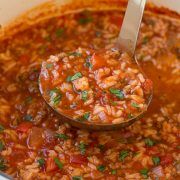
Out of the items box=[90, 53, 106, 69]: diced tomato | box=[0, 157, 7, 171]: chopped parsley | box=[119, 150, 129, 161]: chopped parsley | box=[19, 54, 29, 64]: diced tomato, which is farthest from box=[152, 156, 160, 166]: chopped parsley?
box=[19, 54, 29, 64]: diced tomato

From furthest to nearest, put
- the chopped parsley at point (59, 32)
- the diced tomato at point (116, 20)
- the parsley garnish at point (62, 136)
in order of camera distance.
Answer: the diced tomato at point (116, 20) < the chopped parsley at point (59, 32) < the parsley garnish at point (62, 136)

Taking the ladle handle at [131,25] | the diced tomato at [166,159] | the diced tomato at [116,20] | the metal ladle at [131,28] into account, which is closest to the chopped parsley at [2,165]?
the metal ladle at [131,28]

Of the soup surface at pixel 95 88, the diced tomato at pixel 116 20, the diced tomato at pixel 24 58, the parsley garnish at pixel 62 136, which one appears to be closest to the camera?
the soup surface at pixel 95 88

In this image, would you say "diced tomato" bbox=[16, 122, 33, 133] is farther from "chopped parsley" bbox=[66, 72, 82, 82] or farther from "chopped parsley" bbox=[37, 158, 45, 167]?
"chopped parsley" bbox=[66, 72, 82, 82]

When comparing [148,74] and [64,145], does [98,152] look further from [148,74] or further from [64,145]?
[148,74]

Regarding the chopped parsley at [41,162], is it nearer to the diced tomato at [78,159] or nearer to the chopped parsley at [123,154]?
the diced tomato at [78,159]

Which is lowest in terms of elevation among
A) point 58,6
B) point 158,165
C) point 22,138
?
point 158,165

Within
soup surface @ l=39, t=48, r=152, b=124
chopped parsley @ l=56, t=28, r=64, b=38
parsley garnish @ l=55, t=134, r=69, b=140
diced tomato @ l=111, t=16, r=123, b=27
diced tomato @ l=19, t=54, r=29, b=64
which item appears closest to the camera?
soup surface @ l=39, t=48, r=152, b=124

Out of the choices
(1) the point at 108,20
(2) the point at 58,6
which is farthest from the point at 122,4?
(2) the point at 58,6

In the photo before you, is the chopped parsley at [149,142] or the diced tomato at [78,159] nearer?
the diced tomato at [78,159]
